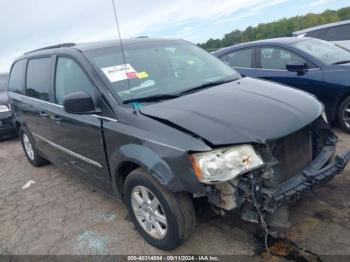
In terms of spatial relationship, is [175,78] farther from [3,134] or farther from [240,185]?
[3,134]

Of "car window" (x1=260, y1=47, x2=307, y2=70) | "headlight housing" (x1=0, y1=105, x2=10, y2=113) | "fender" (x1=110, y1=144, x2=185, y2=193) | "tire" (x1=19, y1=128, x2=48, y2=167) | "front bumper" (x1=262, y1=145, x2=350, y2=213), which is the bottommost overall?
"tire" (x1=19, y1=128, x2=48, y2=167)

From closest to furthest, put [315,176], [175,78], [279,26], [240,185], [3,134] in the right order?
[240,185] < [315,176] < [175,78] < [3,134] < [279,26]

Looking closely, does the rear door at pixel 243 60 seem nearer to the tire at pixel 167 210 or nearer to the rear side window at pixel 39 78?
the rear side window at pixel 39 78

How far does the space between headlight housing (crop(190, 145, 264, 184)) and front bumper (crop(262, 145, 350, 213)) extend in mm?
229

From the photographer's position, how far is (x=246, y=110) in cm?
288

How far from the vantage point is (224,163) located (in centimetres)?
249

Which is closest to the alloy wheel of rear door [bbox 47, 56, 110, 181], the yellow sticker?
rear door [bbox 47, 56, 110, 181]

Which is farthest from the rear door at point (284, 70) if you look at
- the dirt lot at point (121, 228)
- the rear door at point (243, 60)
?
the dirt lot at point (121, 228)

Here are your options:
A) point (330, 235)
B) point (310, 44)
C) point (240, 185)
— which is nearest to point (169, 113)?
point (240, 185)

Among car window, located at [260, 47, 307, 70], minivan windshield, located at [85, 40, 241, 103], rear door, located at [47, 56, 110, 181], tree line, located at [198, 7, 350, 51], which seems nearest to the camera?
minivan windshield, located at [85, 40, 241, 103]

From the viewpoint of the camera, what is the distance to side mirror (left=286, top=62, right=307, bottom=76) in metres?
5.41

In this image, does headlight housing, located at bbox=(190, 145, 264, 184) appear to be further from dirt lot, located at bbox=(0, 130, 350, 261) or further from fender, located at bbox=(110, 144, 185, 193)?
dirt lot, located at bbox=(0, 130, 350, 261)

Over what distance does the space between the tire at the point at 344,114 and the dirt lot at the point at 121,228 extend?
0.42m

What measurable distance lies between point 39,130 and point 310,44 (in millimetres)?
4500
